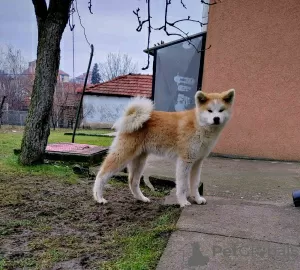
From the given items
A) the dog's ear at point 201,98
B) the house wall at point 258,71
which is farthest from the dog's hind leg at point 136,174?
the house wall at point 258,71

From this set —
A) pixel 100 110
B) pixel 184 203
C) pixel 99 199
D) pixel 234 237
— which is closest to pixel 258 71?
pixel 184 203

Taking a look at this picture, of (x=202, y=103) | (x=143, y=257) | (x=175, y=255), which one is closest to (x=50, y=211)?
(x=143, y=257)

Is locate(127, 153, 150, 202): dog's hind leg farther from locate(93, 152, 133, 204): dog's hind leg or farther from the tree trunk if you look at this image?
the tree trunk

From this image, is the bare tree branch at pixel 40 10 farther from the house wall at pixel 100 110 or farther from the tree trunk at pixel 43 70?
the house wall at pixel 100 110

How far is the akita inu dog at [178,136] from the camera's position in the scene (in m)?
3.28

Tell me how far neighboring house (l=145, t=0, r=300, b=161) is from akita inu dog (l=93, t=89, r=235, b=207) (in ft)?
13.0

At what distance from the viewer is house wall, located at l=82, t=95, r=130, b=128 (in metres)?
22.5

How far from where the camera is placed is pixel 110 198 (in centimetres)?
372

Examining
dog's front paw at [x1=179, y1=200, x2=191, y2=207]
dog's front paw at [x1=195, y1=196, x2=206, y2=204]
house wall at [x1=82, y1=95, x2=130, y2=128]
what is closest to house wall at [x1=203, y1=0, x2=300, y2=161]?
dog's front paw at [x1=195, y1=196, x2=206, y2=204]

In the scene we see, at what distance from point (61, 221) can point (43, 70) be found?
2.77 m

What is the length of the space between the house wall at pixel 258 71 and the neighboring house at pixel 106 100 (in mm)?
14649

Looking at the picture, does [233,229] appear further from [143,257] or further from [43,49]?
[43,49]

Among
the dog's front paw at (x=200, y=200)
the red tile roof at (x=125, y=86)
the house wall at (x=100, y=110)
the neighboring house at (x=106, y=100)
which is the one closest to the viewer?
the dog's front paw at (x=200, y=200)

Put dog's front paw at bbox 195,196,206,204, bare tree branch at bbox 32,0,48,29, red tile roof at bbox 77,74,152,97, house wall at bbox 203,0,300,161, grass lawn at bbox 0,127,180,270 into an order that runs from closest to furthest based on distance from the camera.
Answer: grass lawn at bbox 0,127,180,270 → dog's front paw at bbox 195,196,206,204 → bare tree branch at bbox 32,0,48,29 → house wall at bbox 203,0,300,161 → red tile roof at bbox 77,74,152,97
